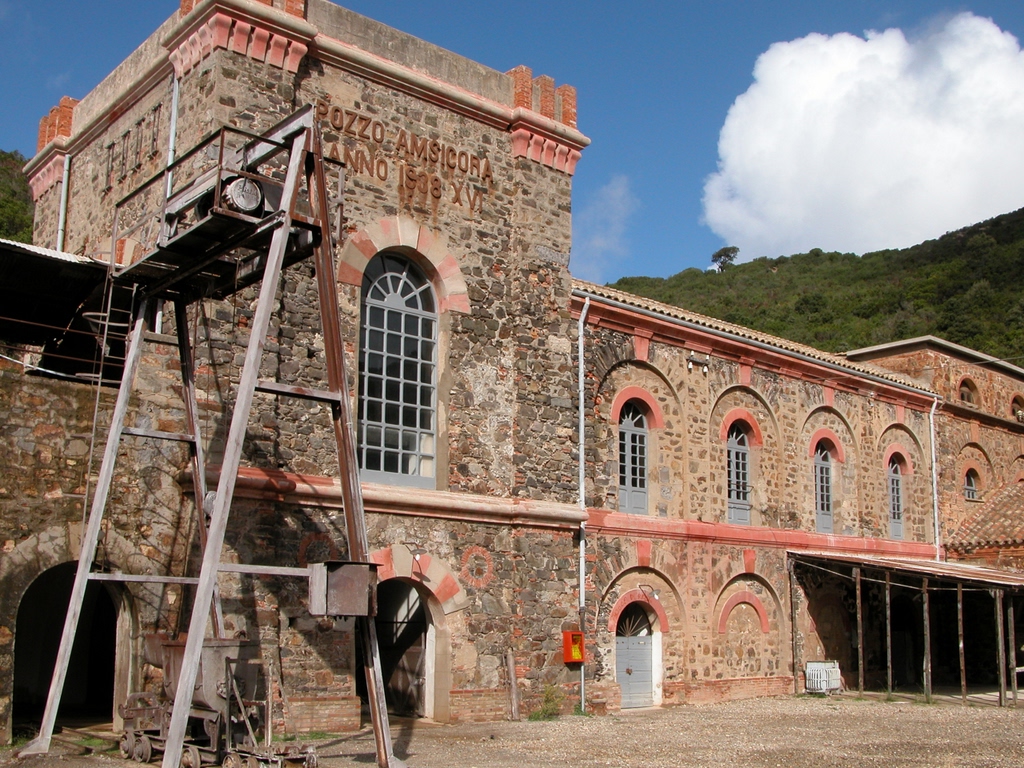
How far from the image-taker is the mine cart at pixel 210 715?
8.66 metres

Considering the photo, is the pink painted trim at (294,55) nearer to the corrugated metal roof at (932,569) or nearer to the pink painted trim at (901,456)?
the corrugated metal roof at (932,569)

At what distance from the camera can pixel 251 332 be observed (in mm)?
9750

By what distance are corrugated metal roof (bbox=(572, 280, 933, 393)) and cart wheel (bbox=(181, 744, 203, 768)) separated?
8.87 metres

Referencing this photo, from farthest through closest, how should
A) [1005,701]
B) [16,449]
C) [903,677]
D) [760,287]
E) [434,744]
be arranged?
[760,287]
[903,677]
[1005,701]
[434,744]
[16,449]

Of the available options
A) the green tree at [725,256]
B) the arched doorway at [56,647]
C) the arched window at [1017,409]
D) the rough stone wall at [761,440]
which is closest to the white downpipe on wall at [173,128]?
the arched doorway at [56,647]

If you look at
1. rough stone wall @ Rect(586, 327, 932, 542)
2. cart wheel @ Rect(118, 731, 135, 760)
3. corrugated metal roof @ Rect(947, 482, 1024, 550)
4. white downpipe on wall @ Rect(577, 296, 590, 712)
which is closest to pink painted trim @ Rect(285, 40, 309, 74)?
white downpipe on wall @ Rect(577, 296, 590, 712)

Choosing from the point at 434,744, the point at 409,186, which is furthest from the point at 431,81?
the point at 434,744

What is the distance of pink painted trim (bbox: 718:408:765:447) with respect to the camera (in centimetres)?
1800

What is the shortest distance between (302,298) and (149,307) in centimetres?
197

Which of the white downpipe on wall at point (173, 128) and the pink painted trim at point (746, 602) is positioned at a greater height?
the white downpipe on wall at point (173, 128)

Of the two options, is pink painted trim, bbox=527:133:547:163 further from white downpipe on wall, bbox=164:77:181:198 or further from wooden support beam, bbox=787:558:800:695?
wooden support beam, bbox=787:558:800:695

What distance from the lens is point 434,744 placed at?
11.2m

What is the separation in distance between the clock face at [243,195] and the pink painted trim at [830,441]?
13.4 m

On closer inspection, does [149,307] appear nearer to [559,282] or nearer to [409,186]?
[409,186]
